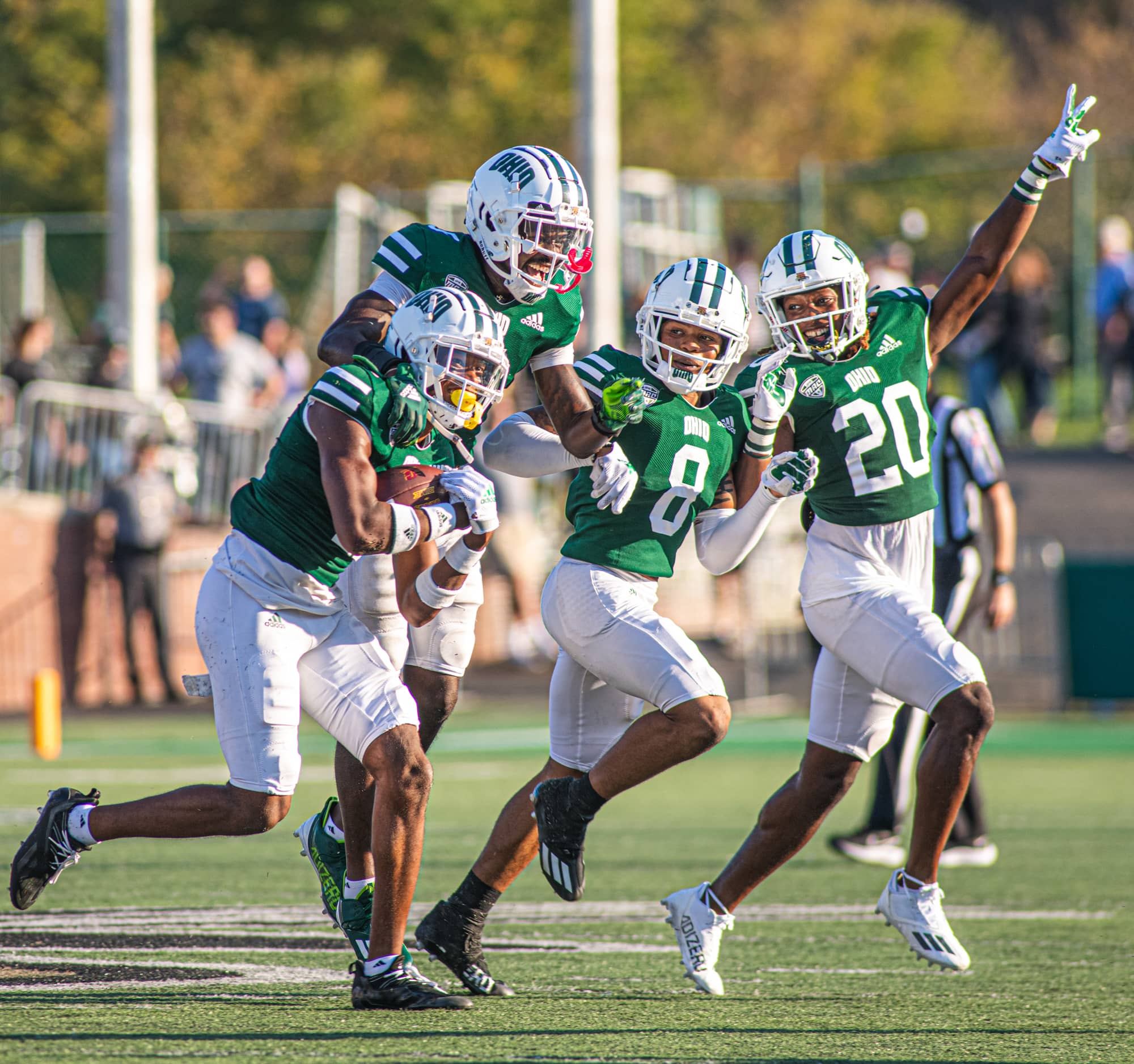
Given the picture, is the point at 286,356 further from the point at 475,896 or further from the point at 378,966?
the point at 378,966

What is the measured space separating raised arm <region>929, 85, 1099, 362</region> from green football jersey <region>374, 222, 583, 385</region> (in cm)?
119

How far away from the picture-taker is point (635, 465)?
5266 millimetres

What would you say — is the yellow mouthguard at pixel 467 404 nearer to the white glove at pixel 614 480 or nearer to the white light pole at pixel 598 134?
the white glove at pixel 614 480

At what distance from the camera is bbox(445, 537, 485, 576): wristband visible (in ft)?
16.0

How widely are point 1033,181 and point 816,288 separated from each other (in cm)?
81

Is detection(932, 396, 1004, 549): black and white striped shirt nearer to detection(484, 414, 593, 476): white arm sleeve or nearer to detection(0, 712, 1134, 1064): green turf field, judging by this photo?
detection(0, 712, 1134, 1064): green turf field

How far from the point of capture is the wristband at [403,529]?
4668mm

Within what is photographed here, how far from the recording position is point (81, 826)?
4.98 m

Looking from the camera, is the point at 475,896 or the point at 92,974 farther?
the point at 475,896

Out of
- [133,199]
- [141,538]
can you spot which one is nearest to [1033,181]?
[141,538]

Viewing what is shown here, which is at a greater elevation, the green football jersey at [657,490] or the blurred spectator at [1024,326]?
the blurred spectator at [1024,326]

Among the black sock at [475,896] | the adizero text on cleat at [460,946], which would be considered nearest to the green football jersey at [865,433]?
the black sock at [475,896]

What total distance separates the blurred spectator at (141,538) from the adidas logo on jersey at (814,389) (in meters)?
8.65

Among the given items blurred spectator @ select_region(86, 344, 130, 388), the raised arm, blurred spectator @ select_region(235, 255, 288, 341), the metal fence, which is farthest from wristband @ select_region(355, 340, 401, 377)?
blurred spectator @ select_region(235, 255, 288, 341)
